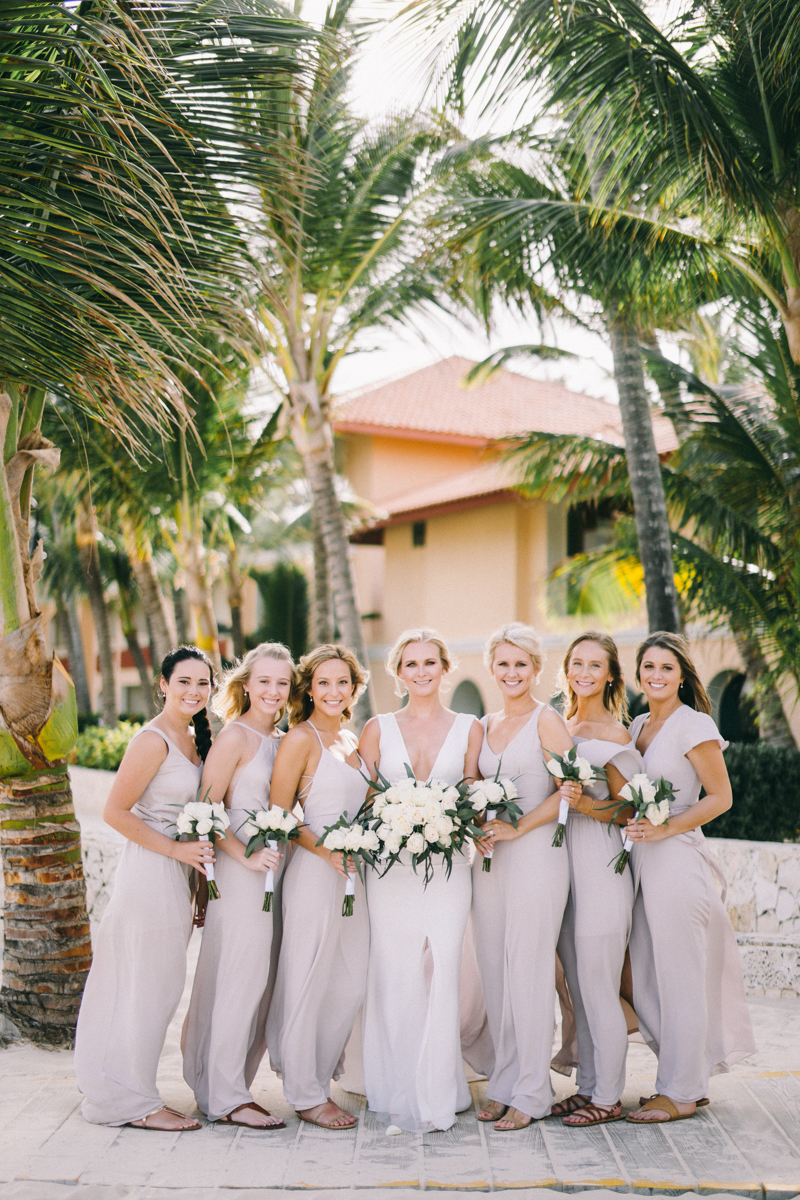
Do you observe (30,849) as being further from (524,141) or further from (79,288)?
(524,141)

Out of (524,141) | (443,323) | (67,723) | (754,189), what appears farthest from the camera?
(443,323)

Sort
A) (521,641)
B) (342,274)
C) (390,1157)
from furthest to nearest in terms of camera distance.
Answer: (342,274)
(521,641)
(390,1157)

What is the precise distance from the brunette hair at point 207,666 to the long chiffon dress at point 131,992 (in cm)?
63

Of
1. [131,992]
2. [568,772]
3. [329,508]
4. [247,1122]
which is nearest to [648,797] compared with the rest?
[568,772]

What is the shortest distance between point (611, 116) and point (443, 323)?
467 centimetres

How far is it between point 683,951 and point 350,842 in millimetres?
1640

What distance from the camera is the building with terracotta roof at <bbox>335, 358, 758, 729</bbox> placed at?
60.7 ft

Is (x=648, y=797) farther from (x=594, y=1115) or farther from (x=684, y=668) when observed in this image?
(x=594, y=1115)

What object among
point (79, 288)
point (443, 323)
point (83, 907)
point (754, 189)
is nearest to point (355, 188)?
point (443, 323)

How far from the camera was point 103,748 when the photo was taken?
50.8 ft

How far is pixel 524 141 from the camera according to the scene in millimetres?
9273

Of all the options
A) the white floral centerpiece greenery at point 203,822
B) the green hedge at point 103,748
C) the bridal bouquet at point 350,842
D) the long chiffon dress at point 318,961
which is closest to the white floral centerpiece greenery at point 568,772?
the bridal bouquet at point 350,842

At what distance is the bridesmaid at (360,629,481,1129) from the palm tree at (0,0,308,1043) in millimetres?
1886

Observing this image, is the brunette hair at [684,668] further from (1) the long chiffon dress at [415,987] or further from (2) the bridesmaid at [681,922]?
(1) the long chiffon dress at [415,987]
